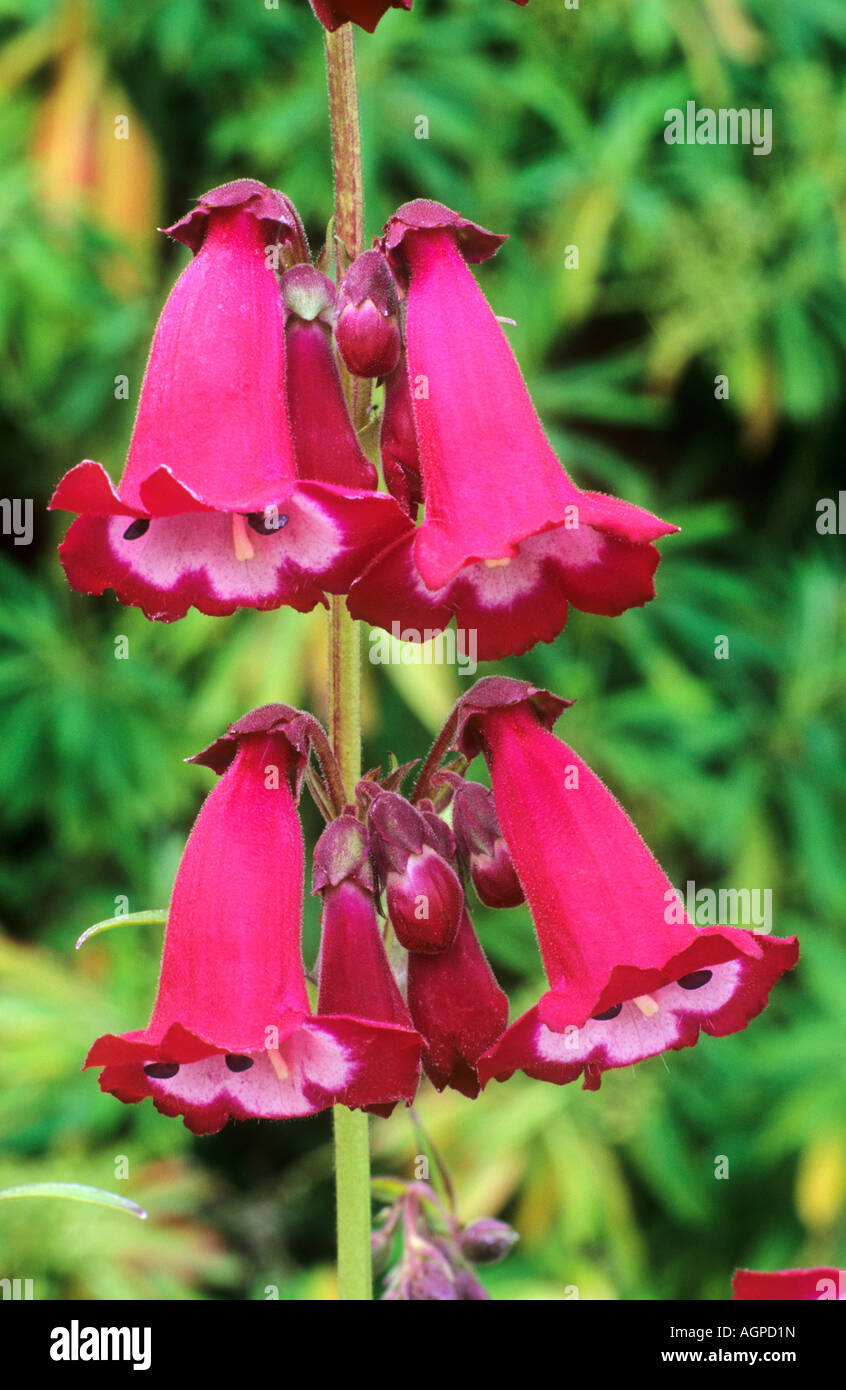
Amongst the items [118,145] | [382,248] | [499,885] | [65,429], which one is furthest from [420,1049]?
[118,145]

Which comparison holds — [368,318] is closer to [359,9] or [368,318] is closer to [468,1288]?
[359,9]

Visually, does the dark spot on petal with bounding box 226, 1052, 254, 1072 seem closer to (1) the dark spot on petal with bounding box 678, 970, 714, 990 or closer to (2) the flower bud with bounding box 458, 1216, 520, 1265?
(1) the dark spot on petal with bounding box 678, 970, 714, 990

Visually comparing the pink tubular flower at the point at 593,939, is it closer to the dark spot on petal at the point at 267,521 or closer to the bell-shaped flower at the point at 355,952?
the bell-shaped flower at the point at 355,952
